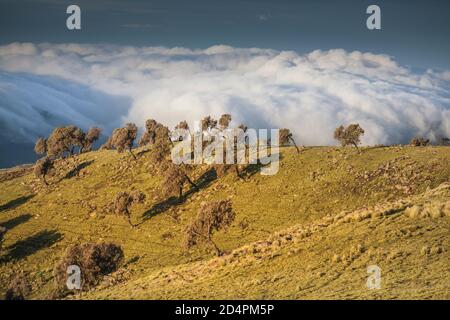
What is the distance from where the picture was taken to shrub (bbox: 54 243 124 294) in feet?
193

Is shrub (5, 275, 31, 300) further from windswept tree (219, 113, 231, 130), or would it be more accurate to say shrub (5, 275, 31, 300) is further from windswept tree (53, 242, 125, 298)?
windswept tree (219, 113, 231, 130)

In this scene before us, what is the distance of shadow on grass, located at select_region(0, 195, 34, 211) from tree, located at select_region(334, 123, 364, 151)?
75.2 meters

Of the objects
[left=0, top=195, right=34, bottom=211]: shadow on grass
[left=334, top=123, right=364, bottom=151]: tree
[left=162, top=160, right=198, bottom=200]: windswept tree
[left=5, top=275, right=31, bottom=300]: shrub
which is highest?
[left=334, top=123, right=364, bottom=151]: tree

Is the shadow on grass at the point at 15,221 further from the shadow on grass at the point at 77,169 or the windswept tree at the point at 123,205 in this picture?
the windswept tree at the point at 123,205

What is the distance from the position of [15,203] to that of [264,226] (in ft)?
214

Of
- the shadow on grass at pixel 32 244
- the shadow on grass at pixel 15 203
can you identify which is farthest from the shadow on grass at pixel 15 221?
the shadow on grass at pixel 32 244

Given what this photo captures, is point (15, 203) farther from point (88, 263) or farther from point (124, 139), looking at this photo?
point (88, 263)

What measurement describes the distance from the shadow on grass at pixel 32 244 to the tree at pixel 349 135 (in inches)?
2501

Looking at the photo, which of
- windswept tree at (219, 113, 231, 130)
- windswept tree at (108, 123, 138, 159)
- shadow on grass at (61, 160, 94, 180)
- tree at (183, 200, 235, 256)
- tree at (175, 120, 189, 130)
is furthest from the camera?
tree at (175, 120, 189, 130)

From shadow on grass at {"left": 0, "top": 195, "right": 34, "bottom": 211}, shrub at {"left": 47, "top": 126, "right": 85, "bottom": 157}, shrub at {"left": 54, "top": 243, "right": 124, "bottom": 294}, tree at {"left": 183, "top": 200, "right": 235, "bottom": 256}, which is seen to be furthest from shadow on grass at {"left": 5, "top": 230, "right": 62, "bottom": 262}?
shrub at {"left": 47, "top": 126, "right": 85, "bottom": 157}

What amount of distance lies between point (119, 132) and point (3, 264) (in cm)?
5699

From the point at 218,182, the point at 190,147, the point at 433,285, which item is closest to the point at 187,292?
the point at 433,285

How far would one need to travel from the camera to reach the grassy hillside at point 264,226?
119 feet
